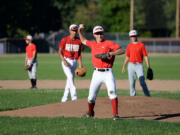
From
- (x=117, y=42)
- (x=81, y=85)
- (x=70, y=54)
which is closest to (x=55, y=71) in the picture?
(x=81, y=85)

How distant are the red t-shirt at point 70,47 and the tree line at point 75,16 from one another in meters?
51.5

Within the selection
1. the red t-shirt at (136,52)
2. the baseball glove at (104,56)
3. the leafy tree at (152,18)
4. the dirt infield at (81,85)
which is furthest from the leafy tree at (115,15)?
the baseball glove at (104,56)

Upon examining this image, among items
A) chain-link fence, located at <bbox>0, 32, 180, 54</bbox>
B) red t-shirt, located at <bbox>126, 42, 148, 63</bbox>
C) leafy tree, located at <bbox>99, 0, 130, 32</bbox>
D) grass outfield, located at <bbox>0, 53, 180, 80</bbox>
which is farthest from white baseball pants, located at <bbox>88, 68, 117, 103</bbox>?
leafy tree, located at <bbox>99, 0, 130, 32</bbox>

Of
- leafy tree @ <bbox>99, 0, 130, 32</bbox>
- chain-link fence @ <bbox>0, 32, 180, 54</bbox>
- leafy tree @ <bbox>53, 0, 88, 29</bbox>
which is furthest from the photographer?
leafy tree @ <bbox>53, 0, 88, 29</bbox>

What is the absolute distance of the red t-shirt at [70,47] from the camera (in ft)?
40.8

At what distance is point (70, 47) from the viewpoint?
1248cm

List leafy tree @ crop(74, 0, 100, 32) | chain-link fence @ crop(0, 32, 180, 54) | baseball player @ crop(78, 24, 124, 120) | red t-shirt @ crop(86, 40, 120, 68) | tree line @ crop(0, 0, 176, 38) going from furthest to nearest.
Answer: leafy tree @ crop(74, 0, 100, 32) < tree line @ crop(0, 0, 176, 38) < chain-link fence @ crop(0, 32, 180, 54) < red t-shirt @ crop(86, 40, 120, 68) < baseball player @ crop(78, 24, 124, 120)

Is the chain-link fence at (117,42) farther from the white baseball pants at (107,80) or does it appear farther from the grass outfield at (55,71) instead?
the white baseball pants at (107,80)

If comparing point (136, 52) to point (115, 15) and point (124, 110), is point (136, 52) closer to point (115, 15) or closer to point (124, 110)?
point (124, 110)

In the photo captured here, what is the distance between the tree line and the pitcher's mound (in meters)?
53.0

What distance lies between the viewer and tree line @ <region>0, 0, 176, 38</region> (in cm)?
6569

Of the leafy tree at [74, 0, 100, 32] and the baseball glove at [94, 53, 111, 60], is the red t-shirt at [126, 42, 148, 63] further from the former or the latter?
the leafy tree at [74, 0, 100, 32]

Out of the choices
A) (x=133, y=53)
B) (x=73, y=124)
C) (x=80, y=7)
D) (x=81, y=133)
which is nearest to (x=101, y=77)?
(x=73, y=124)

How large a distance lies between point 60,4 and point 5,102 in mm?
79906
